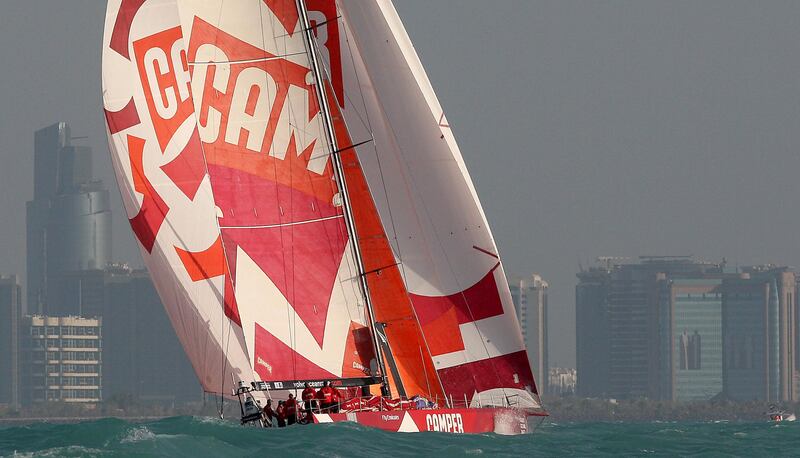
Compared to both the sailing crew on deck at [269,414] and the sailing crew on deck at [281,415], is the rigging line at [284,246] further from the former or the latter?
the sailing crew on deck at [281,415]

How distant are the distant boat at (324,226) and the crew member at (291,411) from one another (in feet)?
1.36

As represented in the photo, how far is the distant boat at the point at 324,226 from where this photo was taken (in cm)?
2748

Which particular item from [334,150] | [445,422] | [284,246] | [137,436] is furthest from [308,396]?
[334,150]

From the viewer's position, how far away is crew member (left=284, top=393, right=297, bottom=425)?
2636 centimetres

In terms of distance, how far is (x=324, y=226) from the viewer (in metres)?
27.7

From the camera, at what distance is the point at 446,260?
28688 millimetres

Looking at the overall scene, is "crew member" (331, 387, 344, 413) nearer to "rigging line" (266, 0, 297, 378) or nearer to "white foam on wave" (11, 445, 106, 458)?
"rigging line" (266, 0, 297, 378)

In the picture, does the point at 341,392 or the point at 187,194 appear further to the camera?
the point at 187,194

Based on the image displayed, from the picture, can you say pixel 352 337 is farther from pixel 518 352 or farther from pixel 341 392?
pixel 518 352

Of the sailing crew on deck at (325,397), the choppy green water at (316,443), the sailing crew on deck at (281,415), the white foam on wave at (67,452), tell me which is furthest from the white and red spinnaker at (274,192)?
the white foam on wave at (67,452)

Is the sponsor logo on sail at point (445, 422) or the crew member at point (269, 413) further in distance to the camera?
the crew member at point (269, 413)

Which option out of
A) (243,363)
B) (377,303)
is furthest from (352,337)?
(243,363)

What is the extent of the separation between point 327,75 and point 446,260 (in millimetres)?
3753

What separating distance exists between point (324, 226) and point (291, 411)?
321 cm
